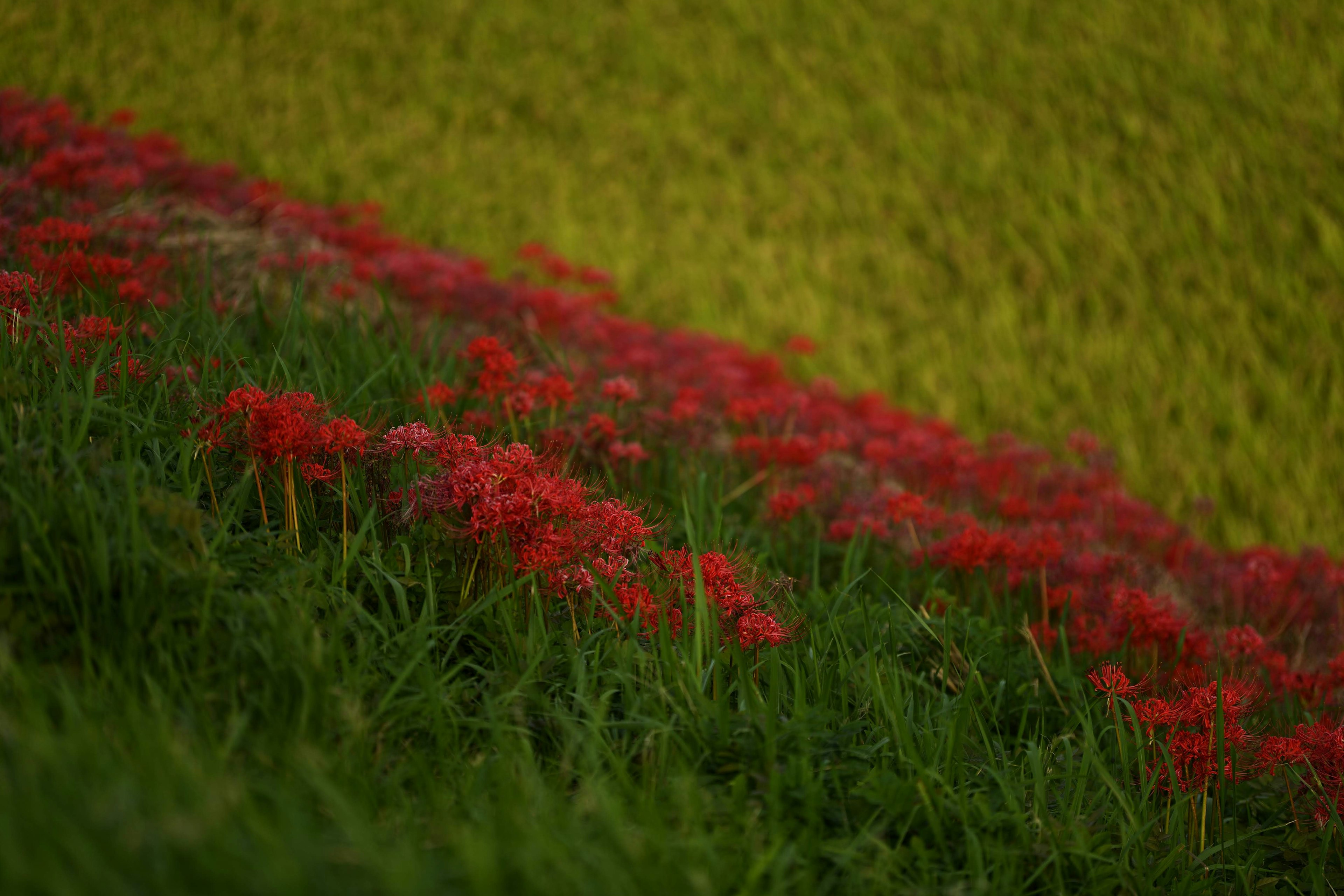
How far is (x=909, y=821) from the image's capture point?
1.82 meters

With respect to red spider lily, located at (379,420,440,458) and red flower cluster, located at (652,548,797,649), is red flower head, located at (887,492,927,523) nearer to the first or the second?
red flower cluster, located at (652,548,797,649)

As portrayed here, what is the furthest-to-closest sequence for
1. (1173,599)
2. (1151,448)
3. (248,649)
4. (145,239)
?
1. (1151,448)
2. (145,239)
3. (1173,599)
4. (248,649)

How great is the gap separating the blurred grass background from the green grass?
3.63 m

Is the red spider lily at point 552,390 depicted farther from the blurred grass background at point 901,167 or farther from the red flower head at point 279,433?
A: the blurred grass background at point 901,167

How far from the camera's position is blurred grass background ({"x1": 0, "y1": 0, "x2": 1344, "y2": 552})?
552cm

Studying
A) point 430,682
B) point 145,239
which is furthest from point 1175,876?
point 145,239

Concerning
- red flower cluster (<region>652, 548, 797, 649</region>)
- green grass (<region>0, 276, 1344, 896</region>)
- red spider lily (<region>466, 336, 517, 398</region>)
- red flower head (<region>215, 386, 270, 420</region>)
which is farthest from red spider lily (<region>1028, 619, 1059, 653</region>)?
red flower head (<region>215, 386, 270, 420</region>)

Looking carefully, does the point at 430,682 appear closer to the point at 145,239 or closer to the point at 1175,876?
the point at 1175,876

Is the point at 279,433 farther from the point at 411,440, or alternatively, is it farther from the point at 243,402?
the point at 411,440

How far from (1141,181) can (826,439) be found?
3.52m

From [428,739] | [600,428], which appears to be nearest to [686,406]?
[600,428]

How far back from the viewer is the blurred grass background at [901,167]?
552 cm

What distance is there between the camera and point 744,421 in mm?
3916

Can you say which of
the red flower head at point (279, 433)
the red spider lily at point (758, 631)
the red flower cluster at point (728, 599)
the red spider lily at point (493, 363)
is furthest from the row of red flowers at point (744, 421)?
the red spider lily at point (758, 631)
